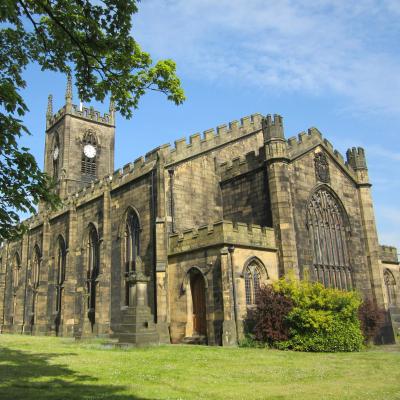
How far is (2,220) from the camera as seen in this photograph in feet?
27.6

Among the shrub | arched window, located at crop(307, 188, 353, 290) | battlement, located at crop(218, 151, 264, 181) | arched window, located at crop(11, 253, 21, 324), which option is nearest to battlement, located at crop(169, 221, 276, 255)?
arched window, located at crop(307, 188, 353, 290)

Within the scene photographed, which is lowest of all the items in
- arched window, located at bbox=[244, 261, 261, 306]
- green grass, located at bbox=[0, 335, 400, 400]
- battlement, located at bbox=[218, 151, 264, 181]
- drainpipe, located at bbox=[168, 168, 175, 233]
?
green grass, located at bbox=[0, 335, 400, 400]

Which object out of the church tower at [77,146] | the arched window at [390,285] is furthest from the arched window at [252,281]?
the church tower at [77,146]

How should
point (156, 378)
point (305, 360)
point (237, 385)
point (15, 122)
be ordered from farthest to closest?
point (305, 360), point (156, 378), point (237, 385), point (15, 122)

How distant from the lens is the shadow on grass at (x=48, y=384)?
8391mm

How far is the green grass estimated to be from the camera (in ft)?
29.1

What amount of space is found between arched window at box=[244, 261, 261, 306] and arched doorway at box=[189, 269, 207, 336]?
6.87ft

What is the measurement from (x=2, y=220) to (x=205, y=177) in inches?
722

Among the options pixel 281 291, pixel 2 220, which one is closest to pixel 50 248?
pixel 281 291

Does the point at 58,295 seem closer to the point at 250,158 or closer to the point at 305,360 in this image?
the point at 250,158

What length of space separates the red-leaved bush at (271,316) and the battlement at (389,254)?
44.4ft

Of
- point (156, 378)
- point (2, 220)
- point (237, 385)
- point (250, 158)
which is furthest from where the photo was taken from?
point (250, 158)

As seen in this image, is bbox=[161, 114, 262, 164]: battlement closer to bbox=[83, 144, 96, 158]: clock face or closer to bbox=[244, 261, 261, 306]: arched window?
bbox=[244, 261, 261, 306]: arched window

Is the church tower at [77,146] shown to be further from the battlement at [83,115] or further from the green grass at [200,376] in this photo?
the green grass at [200,376]
